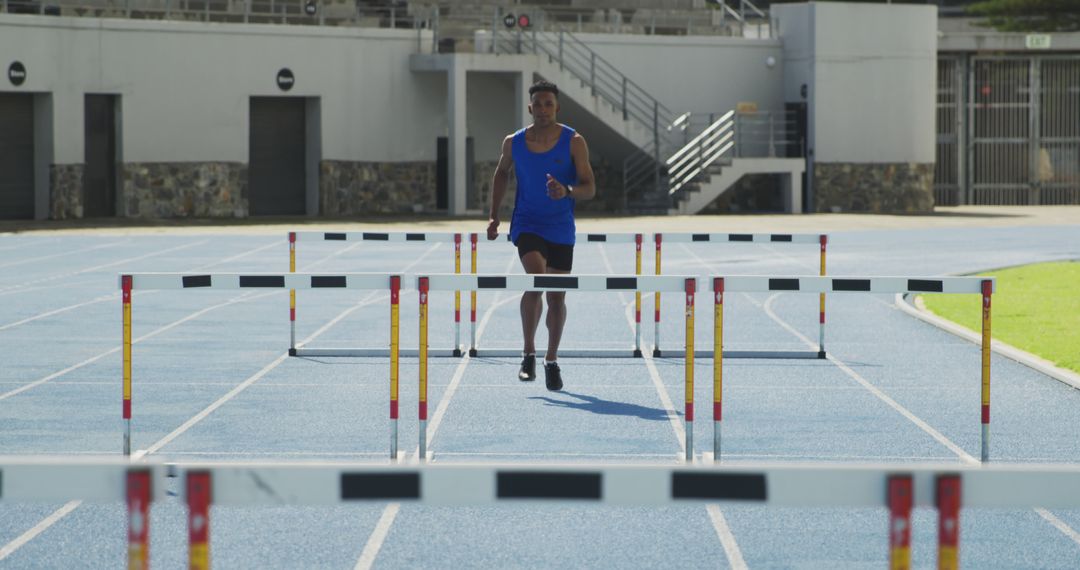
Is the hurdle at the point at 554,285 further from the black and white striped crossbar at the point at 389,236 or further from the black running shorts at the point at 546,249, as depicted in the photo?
the black and white striped crossbar at the point at 389,236

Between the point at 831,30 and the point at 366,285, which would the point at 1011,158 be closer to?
the point at 831,30

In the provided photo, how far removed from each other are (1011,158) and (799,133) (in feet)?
25.5

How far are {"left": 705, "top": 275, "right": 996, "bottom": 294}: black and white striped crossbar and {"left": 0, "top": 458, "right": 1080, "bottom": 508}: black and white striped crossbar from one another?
18.2 feet

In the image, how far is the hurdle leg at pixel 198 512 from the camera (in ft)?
13.5

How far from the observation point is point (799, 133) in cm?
4606

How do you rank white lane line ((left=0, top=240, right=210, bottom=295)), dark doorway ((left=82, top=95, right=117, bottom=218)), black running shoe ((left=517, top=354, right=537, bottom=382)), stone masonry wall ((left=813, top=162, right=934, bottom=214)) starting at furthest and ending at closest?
1. stone masonry wall ((left=813, top=162, right=934, bottom=214))
2. dark doorway ((left=82, top=95, right=117, bottom=218))
3. white lane line ((left=0, top=240, right=210, bottom=295))
4. black running shoe ((left=517, top=354, right=537, bottom=382))

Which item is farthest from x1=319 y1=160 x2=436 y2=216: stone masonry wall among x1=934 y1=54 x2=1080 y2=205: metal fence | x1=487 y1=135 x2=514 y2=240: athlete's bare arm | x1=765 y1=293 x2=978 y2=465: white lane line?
x1=487 y1=135 x2=514 y2=240: athlete's bare arm

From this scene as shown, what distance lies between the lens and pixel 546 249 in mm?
11891

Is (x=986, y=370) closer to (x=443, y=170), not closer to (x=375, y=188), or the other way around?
(x=375, y=188)

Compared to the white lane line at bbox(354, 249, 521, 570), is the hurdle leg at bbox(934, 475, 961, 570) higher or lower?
higher

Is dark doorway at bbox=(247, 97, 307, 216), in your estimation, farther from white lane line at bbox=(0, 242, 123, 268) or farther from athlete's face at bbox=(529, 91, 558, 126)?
athlete's face at bbox=(529, 91, 558, 126)

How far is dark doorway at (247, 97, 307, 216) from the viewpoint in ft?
140

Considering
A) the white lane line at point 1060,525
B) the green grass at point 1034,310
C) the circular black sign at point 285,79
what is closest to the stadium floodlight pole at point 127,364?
the white lane line at point 1060,525

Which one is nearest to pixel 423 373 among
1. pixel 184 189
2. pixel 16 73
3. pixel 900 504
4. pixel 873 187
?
pixel 900 504
